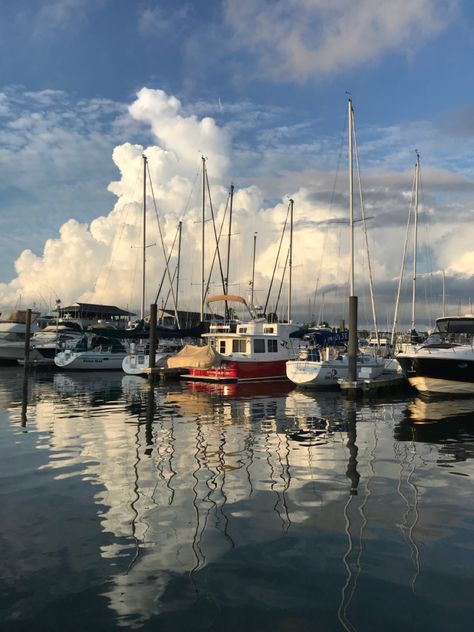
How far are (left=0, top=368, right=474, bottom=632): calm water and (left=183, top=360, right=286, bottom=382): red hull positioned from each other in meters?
15.5

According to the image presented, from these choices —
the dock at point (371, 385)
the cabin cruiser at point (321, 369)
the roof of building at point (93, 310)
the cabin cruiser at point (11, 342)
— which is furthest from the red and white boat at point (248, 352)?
the roof of building at point (93, 310)

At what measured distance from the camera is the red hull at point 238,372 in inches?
1167

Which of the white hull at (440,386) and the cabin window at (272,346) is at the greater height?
the cabin window at (272,346)

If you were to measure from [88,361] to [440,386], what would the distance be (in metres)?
27.0

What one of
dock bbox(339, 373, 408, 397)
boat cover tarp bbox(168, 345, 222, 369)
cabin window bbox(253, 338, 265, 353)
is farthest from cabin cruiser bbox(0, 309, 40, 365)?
dock bbox(339, 373, 408, 397)

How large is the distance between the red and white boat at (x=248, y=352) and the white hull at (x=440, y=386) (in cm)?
999

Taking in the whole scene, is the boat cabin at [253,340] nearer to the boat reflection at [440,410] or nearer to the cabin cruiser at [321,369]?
the cabin cruiser at [321,369]

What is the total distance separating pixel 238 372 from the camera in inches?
1172

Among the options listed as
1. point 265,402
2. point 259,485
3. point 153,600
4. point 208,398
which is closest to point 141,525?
point 153,600

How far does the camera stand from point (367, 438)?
1311 cm

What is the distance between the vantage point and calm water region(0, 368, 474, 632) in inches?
183

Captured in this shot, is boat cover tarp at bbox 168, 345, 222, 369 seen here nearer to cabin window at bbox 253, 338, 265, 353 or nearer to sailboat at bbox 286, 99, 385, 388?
cabin window at bbox 253, 338, 265, 353

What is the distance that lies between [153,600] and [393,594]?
2325 millimetres

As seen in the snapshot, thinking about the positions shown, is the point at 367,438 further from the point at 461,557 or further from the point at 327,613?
the point at 327,613
